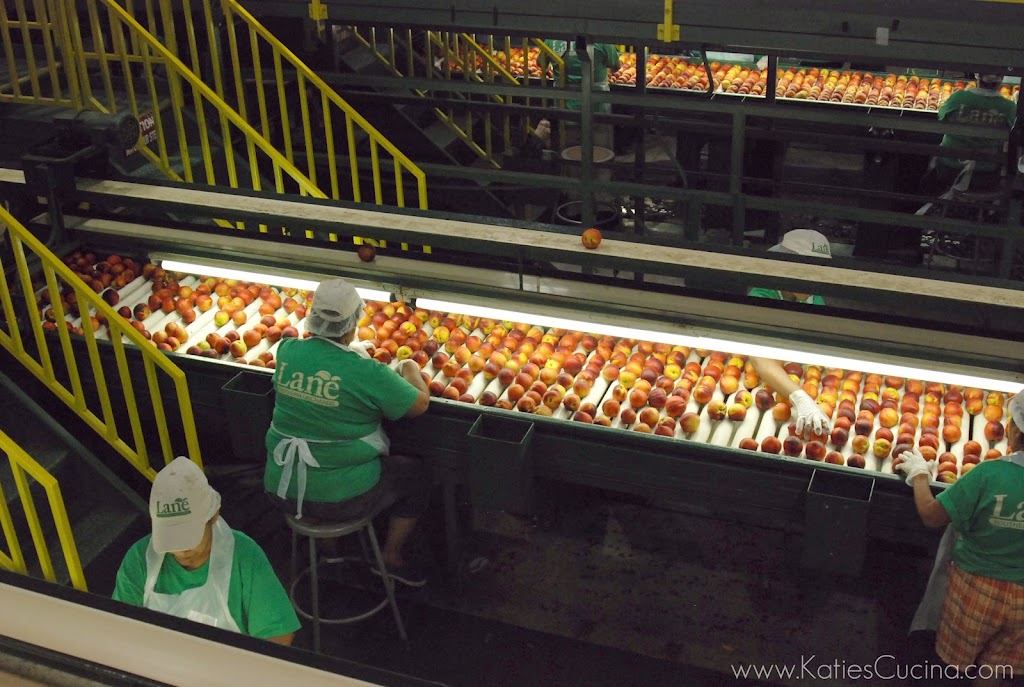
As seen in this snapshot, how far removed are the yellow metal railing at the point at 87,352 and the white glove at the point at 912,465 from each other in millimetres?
3043

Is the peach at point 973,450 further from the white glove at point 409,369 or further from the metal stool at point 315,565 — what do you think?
the metal stool at point 315,565

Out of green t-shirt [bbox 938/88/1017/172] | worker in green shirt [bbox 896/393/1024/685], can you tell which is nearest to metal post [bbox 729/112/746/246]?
green t-shirt [bbox 938/88/1017/172]

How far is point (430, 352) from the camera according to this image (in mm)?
5293

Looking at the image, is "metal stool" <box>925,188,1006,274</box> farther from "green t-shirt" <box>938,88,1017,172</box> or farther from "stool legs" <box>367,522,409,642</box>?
"stool legs" <box>367,522,409,642</box>

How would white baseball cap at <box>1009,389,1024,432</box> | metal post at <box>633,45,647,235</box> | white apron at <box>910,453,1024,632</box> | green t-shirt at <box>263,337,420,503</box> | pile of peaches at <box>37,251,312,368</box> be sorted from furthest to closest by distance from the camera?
metal post at <box>633,45,647,235</box> → pile of peaches at <box>37,251,312,368</box> → green t-shirt at <box>263,337,420,503</box> → white apron at <box>910,453,1024,632</box> → white baseball cap at <box>1009,389,1024,432</box>

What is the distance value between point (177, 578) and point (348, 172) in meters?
6.12

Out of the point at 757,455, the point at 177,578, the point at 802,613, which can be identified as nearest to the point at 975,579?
the point at 757,455

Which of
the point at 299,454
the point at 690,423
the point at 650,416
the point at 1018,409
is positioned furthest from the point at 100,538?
the point at 1018,409

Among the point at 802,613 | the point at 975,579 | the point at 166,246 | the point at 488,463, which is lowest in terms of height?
the point at 802,613

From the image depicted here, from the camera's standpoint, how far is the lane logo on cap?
3553 mm

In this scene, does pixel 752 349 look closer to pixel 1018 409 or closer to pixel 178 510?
pixel 1018 409

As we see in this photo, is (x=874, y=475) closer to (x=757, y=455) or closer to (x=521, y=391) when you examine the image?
(x=757, y=455)

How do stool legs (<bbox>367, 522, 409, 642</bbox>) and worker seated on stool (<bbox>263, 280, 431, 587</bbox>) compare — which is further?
stool legs (<bbox>367, 522, 409, 642</bbox>)

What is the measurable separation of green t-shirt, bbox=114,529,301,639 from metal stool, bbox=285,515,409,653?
0.81 m
